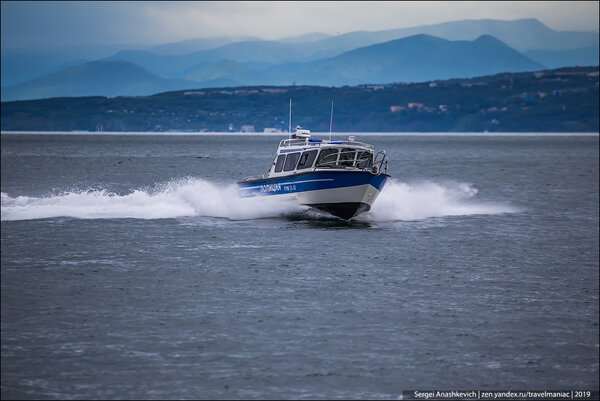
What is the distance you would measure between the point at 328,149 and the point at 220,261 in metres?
9.55

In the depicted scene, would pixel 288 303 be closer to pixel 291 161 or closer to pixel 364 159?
pixel 364 159

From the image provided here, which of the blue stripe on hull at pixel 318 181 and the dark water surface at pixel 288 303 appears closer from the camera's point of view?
the dark water surface at pixel 288 303

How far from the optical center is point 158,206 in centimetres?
4100

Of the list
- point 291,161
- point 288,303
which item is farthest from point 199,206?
point 288,303

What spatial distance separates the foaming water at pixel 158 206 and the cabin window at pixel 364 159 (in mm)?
4107

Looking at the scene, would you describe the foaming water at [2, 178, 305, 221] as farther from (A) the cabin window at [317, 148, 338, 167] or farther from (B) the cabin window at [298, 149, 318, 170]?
(A) the cabin window at [317, 148, 338, 167]

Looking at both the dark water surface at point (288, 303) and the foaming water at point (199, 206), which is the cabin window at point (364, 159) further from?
the foaming water at point (199, 206)

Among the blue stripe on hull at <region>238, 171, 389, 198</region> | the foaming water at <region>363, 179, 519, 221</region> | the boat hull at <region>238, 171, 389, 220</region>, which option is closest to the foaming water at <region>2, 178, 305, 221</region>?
the blue stripe on hull at <region>238, 171, 389, 198</region>

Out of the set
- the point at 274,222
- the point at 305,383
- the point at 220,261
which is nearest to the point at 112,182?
the point at 274,222

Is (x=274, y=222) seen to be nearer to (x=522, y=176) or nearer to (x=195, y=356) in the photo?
(x=195, y=356)

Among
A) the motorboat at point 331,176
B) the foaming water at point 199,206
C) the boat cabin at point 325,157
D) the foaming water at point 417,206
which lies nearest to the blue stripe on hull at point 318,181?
the motorboat at point 331,176

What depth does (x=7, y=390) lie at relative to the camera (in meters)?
13.9

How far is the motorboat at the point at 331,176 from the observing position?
1298 inches

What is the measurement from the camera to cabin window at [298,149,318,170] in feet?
110
